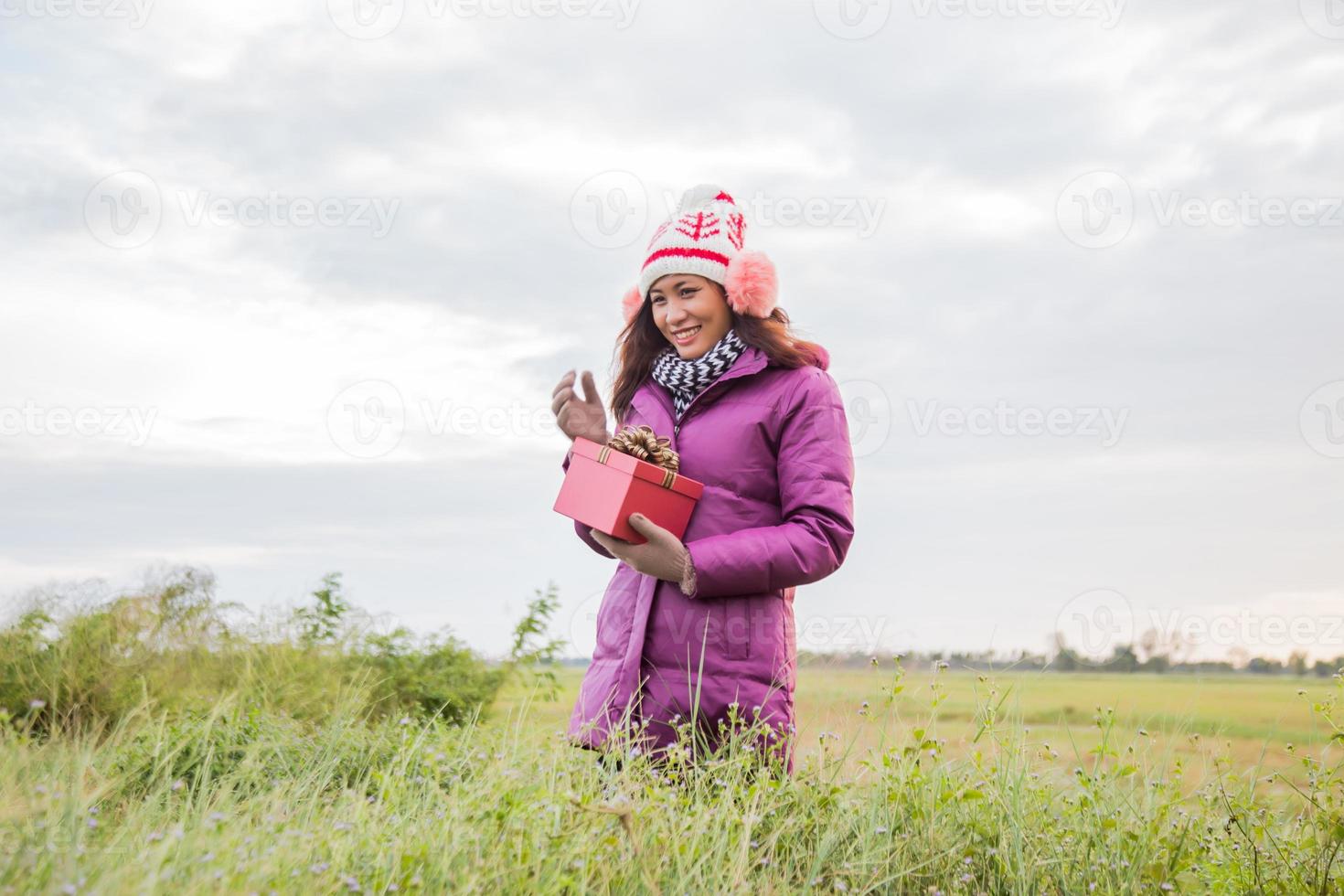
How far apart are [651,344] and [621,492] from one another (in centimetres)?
101

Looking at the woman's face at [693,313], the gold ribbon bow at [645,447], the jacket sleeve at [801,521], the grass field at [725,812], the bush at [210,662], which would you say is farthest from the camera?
the bush at [210,662]

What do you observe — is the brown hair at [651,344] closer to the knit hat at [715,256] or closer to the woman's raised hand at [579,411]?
the knit hat at [715,256]

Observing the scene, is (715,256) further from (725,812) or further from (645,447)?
(725,812)

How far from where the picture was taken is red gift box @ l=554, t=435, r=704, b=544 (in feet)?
12.3

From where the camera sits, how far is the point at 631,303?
460 centimetres

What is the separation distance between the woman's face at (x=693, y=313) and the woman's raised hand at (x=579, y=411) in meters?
0.38

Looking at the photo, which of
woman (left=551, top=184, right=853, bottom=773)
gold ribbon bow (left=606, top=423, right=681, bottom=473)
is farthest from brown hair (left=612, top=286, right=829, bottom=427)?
gold ribbon bow (left=606, top=423, right=681, bottom=473)

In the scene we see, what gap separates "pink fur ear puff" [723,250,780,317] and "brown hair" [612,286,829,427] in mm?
59

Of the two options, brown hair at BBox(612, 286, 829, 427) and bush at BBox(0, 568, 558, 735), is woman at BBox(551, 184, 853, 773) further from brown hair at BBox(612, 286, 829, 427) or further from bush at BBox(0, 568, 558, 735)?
bush at BBox(0, 568, 558, 735)

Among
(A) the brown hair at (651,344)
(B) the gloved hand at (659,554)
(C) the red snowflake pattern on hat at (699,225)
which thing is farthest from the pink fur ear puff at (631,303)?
(B) the gloved hand at (659,554)

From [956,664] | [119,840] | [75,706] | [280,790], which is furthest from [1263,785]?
[75,706]

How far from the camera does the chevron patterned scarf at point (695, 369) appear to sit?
4098 mm

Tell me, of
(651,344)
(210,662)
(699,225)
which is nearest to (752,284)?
(699,225)

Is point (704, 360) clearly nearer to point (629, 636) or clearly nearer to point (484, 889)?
point (629, 636)
